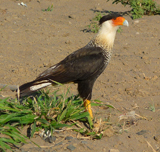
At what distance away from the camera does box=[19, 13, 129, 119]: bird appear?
4.03m

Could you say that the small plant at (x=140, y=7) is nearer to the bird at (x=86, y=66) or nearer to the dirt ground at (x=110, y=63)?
the dirt ground at (x=110, y=63)

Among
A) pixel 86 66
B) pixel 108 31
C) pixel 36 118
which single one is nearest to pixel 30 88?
pixel 36 118

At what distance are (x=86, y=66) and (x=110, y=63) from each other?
207 centimetres

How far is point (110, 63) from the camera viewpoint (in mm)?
6047

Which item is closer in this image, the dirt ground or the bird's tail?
the dirt ground

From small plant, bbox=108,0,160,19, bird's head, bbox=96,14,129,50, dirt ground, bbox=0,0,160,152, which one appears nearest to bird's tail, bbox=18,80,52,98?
dirt ground, bbox=0,0,160,152

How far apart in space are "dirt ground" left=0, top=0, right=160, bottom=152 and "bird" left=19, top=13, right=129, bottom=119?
1.64 ft

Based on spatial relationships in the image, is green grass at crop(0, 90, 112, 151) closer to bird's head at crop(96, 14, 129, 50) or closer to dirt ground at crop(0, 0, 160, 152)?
dirt ground at crop(0, 0, 160, 152)

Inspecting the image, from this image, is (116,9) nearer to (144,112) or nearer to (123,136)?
(144,112)

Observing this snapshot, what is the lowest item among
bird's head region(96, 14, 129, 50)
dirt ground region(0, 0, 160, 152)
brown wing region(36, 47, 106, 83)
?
dirt ground region(0, 0, 160, 152)

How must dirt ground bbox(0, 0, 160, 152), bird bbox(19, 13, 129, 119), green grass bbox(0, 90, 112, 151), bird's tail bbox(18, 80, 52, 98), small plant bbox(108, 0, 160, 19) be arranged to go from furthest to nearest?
small plant bbox(108, 0, 160, 19), bird bbox(19, 13, 129, 119), bird's tail bbox(18, 80, 52, 98), dirt ground bbox(0, 0, 160, 152), green grass bbox(0, 90, 112, 151)

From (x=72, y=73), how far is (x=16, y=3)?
6263 mm

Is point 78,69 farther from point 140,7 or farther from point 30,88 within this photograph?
point 140,7

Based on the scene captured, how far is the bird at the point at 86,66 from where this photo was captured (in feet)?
13.2
